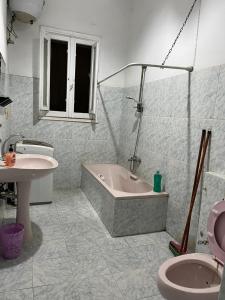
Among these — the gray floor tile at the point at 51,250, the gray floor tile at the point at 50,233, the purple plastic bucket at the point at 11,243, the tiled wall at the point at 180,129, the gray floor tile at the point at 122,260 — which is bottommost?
the gray floor tile at the point at 122,260

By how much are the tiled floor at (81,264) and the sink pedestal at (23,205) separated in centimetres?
15

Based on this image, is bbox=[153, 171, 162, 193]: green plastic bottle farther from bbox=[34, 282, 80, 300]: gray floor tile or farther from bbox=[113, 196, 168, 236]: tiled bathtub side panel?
bbox=[34, 282, 80, 300]: gray floor tile

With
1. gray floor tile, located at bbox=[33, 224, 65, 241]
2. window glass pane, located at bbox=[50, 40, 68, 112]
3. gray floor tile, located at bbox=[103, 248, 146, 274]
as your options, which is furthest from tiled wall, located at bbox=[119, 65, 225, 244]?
window glass pane, located at bbox=[50, 40, 68, 112]

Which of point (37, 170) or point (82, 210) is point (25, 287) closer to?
point (37, 170)

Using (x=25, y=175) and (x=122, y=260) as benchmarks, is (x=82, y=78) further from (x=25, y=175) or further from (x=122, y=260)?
(x=122, y=260)

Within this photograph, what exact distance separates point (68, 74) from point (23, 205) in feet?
6.52

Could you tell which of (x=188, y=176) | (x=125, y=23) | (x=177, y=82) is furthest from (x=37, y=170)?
(x=125, y=23)

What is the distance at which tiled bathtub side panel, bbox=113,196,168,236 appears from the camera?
2.27 meters

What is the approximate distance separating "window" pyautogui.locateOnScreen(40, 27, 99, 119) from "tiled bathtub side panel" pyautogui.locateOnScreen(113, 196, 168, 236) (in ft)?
5.34

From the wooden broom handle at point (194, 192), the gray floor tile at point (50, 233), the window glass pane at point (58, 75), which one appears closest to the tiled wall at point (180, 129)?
the wooden broom handle at point (194, 192)

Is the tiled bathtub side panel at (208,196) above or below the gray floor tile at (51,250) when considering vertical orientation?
above

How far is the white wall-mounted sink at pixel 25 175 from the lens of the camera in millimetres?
1692

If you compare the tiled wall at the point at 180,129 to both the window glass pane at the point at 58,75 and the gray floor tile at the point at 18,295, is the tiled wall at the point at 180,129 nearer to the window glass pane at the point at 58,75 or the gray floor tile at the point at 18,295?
the window glass pane at the point at 58,75

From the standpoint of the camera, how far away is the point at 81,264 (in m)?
1.84
